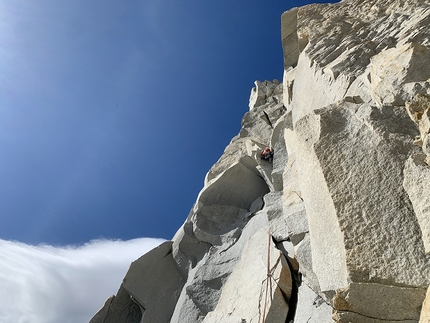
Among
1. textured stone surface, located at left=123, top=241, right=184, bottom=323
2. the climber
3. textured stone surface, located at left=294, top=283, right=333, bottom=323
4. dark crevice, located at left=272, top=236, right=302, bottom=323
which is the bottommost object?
textured stone surface, located at left=294, top=283, right=333, bottom=323

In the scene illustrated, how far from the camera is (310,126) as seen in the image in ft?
24.7

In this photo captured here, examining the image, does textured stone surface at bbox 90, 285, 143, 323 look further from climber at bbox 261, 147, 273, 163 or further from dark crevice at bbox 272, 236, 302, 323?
dark crevice at bbox 272, 236, 302, 323

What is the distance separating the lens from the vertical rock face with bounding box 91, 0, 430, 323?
551 cm

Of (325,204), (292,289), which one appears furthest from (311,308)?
(325,204)

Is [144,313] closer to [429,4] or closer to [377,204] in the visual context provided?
[377,204]

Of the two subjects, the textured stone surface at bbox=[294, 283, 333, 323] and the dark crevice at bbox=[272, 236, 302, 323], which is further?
the dark crevice at bbox=[272, 236, 302, 323]

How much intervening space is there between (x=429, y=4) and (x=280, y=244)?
856cm

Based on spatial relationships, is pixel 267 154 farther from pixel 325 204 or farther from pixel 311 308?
pixel 325 204

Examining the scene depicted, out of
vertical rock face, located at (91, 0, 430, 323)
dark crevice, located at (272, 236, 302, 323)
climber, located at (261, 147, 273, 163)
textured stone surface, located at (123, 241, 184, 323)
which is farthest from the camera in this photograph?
climber, located at (261, 147, 273, 163)

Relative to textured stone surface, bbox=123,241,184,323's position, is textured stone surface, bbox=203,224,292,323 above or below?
below

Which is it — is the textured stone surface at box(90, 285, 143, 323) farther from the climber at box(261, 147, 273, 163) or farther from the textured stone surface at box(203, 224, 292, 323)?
the climber at box(261, 147, 273, 163)

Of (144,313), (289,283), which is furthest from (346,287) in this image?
(144,313)

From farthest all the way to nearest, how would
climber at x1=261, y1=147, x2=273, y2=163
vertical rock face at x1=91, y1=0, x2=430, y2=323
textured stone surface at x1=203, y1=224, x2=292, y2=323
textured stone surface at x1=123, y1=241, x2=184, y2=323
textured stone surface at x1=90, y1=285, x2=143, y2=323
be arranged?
textured stone surface at x1=90, y1=285, x2=143, y2=323 < climber at x1=261, y1=147, x2=273, y2=163 < textured stone surface at x1=123, y1=241, x2=184, y2=323 < textured stone surface at x1=203, y1=224, x2=292, y2=323 < vertical rock face at x1=91, y1=0, x2=430, y2=323

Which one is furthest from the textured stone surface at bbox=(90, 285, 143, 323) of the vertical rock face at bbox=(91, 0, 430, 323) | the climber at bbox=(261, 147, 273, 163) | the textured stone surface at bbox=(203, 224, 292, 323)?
the climber at bbox=(261, 147, 273, 163)
